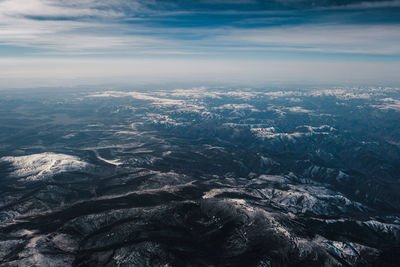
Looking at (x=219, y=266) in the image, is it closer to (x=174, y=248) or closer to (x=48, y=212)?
(x=174, y=248)

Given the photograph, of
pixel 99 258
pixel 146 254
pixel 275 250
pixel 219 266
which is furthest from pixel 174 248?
pixel 275 250

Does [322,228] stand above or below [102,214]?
below

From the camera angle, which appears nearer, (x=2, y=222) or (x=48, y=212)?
(x=2, y=222)

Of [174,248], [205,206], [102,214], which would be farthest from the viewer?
[205,206]

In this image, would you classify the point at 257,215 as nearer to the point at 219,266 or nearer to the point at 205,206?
the point at 205,206

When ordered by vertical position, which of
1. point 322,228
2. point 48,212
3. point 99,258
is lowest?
point 322,228

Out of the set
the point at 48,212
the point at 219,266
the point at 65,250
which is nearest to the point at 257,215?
the point at 219,266

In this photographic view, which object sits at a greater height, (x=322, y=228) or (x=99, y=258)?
(x=99, y=258)

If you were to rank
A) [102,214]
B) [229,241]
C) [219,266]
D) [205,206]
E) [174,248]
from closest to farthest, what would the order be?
[219,266]
[174,248]
[229,241]
[102,214]
[205,206]

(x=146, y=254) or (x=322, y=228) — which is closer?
(x=146, y=254)
